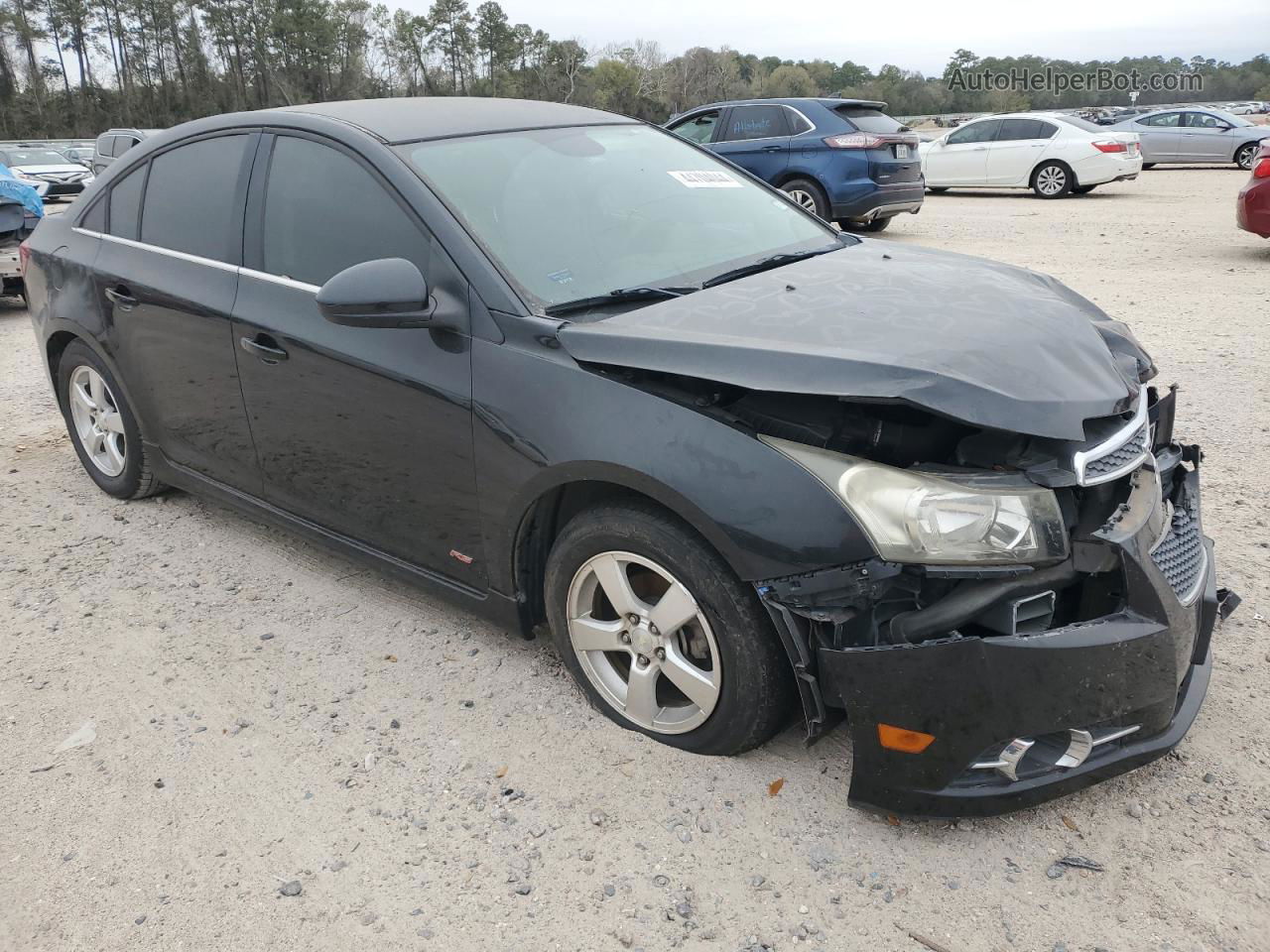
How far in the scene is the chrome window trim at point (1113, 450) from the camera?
233 cm

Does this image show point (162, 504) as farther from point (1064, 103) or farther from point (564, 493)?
point (1064, 103)

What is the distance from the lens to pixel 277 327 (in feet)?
10.9

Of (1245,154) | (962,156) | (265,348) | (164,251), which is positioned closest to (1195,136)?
(1245,154)

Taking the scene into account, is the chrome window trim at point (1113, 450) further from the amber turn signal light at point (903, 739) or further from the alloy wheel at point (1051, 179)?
the alloy wheel at point (1051, 179)

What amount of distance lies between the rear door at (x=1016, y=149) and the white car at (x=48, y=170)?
1713 centimetres

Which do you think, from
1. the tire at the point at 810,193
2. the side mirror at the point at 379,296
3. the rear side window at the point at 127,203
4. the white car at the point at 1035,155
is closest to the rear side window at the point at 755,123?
the tire at the point at 810,193

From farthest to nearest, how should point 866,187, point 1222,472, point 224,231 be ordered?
point 866,187, point 1222,472, point 224,231

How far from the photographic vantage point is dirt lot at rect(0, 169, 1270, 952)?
7.37ft

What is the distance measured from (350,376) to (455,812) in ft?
4.46

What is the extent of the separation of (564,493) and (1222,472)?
3244mm

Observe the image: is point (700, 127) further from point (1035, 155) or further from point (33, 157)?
point (33, 157)

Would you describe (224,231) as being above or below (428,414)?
above

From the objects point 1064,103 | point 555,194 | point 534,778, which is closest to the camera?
point 534,778

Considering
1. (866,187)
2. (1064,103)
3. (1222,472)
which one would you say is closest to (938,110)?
(1064,103)
